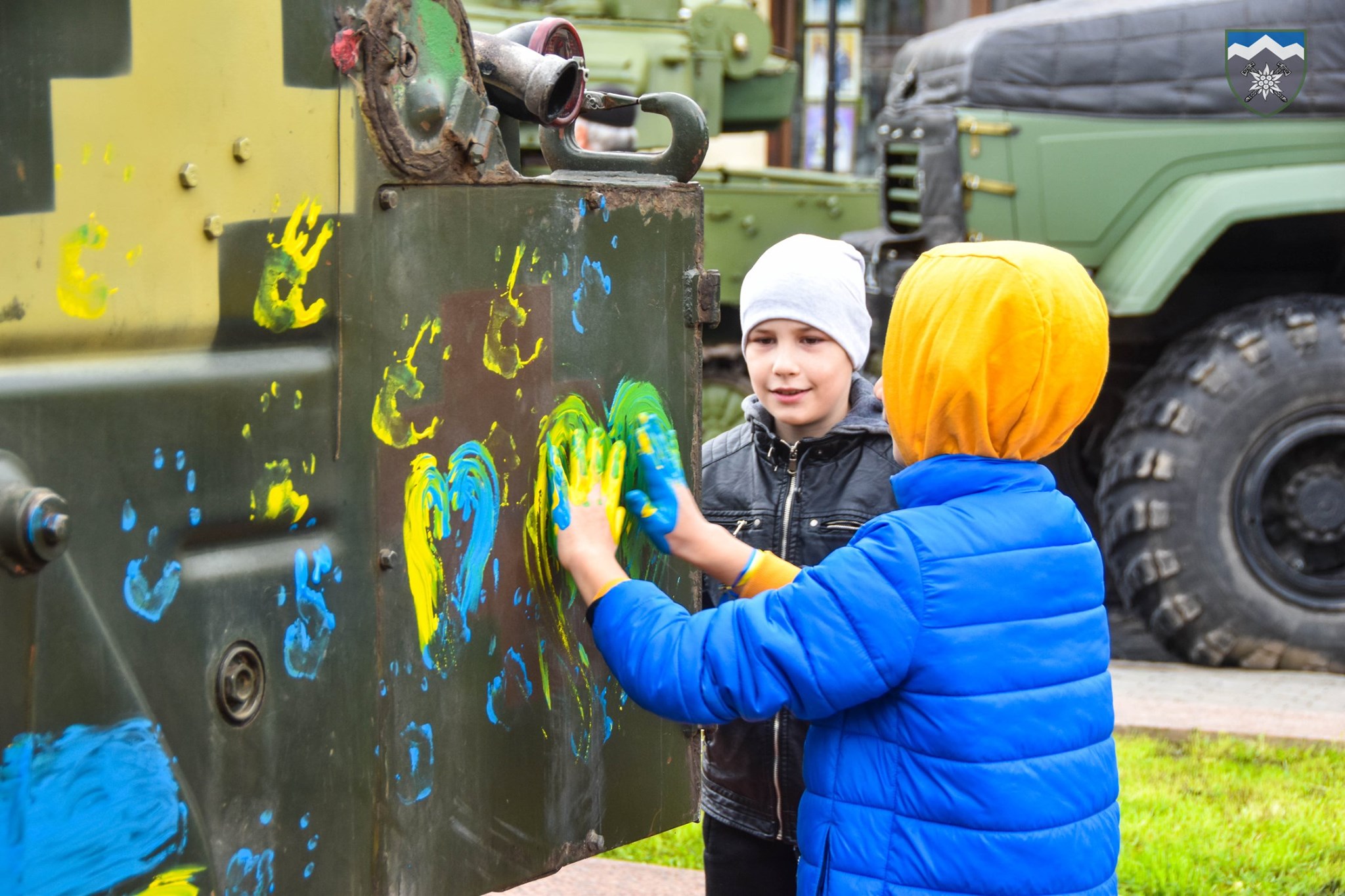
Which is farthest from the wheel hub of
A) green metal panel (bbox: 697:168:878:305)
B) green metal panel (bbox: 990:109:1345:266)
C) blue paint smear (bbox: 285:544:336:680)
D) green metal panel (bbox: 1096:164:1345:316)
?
blue paint smear (bbox: 285:544:336:680)

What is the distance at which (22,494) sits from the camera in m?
1.49

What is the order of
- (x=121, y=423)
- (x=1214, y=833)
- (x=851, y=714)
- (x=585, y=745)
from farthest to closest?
1. (x=1214, y=833)
2. (x=585, y=745)
3. (x=851, y=714)
4. (x=121, y=423)

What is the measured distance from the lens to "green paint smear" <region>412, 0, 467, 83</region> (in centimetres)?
198

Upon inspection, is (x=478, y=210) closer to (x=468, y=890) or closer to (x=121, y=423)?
(x=121, y=423)

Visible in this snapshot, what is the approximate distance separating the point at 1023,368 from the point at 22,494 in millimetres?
1109

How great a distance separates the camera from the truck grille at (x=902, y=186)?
6742 millimetres

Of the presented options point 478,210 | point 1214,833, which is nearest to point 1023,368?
point 478,210

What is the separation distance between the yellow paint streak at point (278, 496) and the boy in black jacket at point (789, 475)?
0.93 m

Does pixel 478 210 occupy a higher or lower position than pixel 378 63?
lower

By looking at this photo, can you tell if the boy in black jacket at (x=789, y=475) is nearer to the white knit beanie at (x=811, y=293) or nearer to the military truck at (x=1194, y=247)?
the white knit beanie at (x=811, y=293)

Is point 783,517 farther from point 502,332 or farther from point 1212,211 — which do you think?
point 1212,211

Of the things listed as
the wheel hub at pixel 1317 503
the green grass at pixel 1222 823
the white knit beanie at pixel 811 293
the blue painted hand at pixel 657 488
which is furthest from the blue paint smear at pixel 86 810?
the wheel hub at pixel 1317 503

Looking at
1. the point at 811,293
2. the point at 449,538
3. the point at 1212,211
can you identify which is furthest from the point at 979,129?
the point at 449,538

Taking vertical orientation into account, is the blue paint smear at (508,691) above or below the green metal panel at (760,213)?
below
